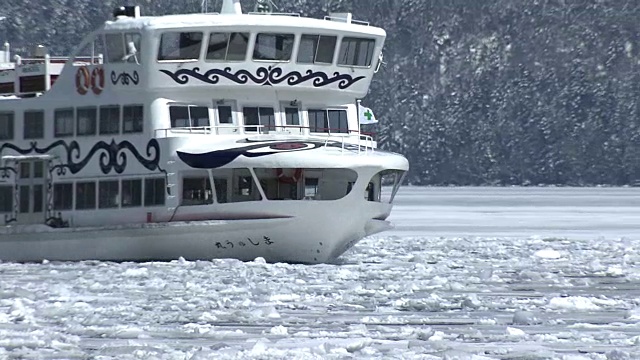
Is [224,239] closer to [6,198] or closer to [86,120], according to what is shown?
[86,120]

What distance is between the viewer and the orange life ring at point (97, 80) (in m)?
42.8

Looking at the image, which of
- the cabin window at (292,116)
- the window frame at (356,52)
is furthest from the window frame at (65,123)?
the window frame at (356,52)

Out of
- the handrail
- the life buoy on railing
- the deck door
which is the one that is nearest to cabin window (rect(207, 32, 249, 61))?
the handrail

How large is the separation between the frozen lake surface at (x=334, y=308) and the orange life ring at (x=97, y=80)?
176 inches

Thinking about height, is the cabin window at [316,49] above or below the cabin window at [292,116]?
above

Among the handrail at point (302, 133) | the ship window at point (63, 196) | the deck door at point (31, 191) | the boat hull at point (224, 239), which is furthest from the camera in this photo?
the deck door at point (31, 191)

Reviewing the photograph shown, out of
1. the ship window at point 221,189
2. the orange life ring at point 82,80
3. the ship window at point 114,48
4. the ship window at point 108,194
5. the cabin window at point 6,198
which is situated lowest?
the cabin window at point 6,198

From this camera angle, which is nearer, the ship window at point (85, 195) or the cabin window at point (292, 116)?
the cabin window at point (292, 116)

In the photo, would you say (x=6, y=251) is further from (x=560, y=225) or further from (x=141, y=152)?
(x=560, y=225)

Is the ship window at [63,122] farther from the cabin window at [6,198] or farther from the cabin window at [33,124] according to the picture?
the cabin window at [6,198]

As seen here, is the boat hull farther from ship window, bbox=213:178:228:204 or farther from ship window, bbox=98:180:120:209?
ship window, bbox=98:180:120:209

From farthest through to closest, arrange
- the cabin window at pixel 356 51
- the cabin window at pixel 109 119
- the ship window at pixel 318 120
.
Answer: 1. the cabin window at pixel 356 51
2. the ship window at pixel 318 120
3. the cabin window at pixel 109 119

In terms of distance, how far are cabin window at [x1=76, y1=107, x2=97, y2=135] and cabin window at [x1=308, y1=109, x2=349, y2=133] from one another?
18.0ft

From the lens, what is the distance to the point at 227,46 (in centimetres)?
4184
